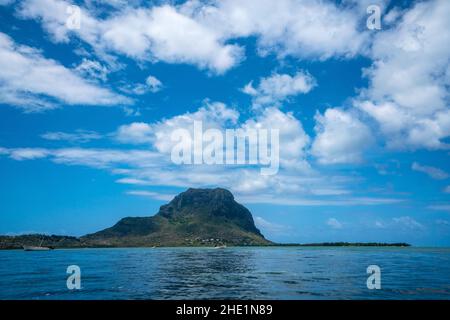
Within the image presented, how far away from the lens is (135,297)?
48.1 meters
